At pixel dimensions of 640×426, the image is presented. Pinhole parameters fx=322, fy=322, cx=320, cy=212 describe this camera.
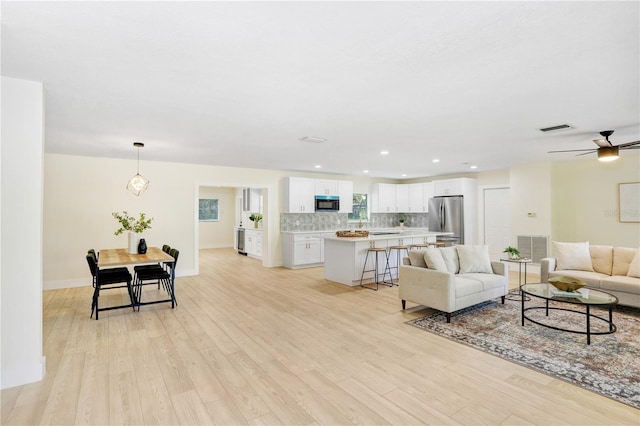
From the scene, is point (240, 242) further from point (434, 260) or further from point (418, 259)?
point (434, 260)

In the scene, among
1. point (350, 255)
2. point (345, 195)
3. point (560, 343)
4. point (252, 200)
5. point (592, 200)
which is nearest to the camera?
point (560, 343)

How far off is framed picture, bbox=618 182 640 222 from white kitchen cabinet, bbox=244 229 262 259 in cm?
844

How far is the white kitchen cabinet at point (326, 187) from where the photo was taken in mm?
8695

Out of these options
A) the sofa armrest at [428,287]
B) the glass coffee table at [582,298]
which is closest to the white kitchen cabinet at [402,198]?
the sofa armrest at [428,287]

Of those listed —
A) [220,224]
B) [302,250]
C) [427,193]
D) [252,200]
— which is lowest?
[302,250]

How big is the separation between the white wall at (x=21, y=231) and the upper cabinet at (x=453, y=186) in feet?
27.2

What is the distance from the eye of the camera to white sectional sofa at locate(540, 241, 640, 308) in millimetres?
4410

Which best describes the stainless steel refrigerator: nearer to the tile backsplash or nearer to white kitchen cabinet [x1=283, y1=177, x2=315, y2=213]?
the tile backsplash

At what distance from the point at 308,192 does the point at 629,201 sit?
6.73 meters

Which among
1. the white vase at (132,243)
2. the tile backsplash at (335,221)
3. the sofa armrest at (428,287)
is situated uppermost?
the tile backsplash at (335,221)

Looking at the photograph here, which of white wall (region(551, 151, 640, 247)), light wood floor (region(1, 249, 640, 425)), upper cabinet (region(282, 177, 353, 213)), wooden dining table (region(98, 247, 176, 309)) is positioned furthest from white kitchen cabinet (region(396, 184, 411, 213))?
wooden dining table (region(98, 247, 176, 309))

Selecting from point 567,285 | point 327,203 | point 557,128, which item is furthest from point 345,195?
point 567,285

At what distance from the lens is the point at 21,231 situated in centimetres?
264

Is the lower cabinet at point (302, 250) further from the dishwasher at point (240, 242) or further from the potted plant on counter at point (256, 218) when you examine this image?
the dishwasher at point (240, 242)
